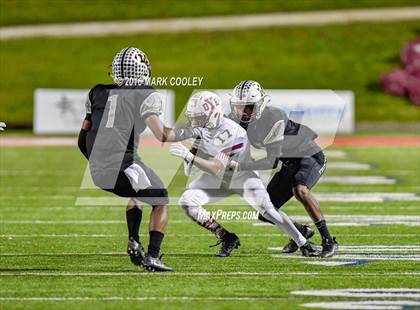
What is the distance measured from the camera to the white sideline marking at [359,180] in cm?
1684

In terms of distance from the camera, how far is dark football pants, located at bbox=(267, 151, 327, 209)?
33.1 ft

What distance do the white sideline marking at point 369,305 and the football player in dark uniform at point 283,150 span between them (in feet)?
7.56

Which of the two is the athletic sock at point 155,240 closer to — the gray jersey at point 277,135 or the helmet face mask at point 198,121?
the helmet face mask at point 198,121

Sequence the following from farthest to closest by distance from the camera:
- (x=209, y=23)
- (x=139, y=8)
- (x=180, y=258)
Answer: (x=139, y=8), (x=209, y=23), (x=180, y=258)

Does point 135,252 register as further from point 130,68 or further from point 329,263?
point 329,263

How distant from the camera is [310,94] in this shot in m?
26.2

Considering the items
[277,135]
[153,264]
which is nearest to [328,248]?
[277,135]

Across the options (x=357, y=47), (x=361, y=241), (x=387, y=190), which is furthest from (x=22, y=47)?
(x=361, y=241)

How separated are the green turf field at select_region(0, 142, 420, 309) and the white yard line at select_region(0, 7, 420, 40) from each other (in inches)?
863

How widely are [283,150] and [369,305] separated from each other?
9.70 feet

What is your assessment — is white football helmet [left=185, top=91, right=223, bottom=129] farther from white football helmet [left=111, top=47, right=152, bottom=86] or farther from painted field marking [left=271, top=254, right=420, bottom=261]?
painted field marking [left=271, top=254, right=420, bottom=261]

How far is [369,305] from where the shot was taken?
731 centimetres

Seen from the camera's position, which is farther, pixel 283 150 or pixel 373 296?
pixel 283 150

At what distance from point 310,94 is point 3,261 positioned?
1728 centimetres
